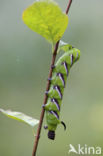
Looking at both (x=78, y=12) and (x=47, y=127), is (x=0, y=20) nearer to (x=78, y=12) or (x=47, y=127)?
(x=78, y=12)

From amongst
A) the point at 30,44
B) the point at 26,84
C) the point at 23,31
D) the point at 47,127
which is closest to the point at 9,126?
the point at 26,84

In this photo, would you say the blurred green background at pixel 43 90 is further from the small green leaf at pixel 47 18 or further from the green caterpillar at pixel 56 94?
the small green leaf at pixel 47 18

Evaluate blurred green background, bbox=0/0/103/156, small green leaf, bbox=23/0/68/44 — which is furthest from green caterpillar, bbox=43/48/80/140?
blurred green background, bbox=0/0/103/156

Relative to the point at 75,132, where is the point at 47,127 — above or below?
above

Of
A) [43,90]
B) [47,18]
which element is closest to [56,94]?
[47,18]

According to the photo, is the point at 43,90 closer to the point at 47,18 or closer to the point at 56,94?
the point at 56,94

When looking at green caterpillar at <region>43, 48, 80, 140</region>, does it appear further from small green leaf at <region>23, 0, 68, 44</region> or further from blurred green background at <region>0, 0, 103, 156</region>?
blurred green background at <region>0, 0, 103, 156</region>
